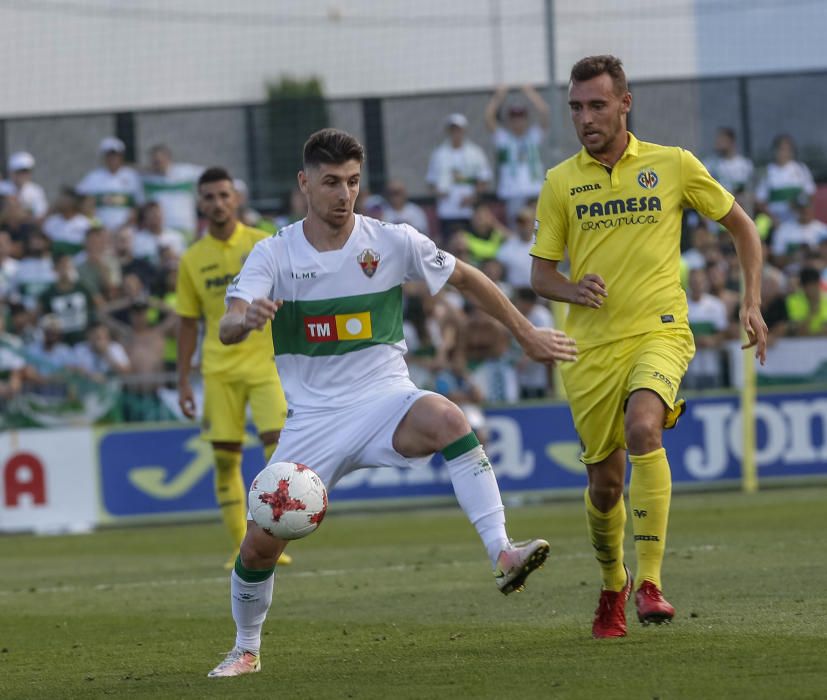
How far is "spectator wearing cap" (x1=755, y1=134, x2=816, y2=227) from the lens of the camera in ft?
66.8

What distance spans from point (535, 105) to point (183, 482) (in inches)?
296

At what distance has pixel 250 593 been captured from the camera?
22.4ft

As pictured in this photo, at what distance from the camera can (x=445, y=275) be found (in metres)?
7.04

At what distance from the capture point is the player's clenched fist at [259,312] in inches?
249

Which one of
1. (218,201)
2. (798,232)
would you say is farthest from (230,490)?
(798,232)

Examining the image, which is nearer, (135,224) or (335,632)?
(335,632)

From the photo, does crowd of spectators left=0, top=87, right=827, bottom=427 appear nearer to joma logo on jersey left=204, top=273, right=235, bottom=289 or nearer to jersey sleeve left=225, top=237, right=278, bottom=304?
joma logo on jersey left=204, top=273, right=235, bottom=289

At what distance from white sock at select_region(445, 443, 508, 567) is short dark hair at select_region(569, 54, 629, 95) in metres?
1.95

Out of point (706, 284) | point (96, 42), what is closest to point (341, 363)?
point (706, 284)

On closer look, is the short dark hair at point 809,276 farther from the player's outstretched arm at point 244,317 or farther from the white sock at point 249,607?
the white sock at point 249,607

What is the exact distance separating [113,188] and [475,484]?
14.8 m

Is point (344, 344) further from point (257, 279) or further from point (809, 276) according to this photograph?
point (809, 276)

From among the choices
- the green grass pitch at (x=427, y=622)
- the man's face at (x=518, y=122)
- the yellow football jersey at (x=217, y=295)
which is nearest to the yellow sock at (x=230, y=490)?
the green grass pitch at (x=427, y=622)

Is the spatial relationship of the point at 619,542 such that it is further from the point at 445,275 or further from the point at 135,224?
the point at 135,224
